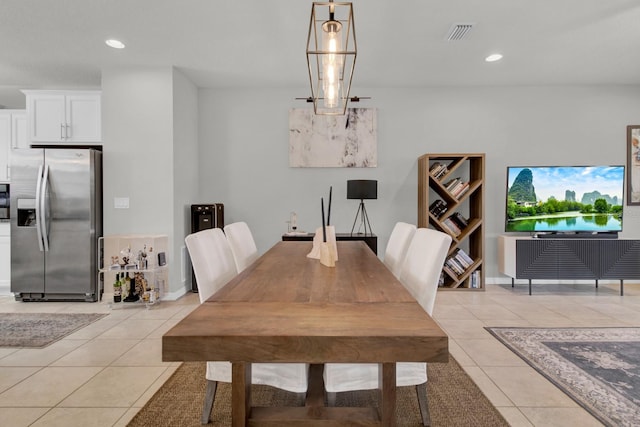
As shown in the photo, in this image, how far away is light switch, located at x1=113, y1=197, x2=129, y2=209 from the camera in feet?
12.6

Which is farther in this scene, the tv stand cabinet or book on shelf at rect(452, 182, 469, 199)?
book on shelf at rect(452, 182, 469, 199)

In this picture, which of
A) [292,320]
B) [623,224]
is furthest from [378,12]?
[623,224]

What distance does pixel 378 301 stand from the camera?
117 centimetres

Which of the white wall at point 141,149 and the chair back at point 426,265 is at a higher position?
the white wall at point 141,149

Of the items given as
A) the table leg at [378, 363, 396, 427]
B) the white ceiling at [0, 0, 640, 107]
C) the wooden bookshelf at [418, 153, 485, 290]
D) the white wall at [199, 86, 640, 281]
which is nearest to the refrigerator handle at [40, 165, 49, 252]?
the white ceiling at [0, 0, 640, 107]

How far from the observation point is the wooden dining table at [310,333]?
85 centimetres

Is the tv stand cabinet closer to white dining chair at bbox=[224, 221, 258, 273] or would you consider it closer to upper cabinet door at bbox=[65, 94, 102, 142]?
white dining chair at bbox=[224, 221, 258, 273]

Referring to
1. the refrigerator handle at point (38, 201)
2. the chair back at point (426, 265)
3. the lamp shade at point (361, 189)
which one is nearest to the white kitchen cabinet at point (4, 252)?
the refrigerator handle at point (38, 201)

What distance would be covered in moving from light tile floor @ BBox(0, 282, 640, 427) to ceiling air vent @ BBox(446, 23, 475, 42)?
2612 mm

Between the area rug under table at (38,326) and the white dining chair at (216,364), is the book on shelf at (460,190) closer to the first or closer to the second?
the white dining chair at (216,364)

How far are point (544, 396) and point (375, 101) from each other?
3681mm

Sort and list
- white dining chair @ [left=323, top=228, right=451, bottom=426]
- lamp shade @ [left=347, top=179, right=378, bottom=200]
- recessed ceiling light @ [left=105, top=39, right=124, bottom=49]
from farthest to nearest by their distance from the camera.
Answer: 1. lamp shade @ [left=347, top=179, right=378, bottom=200]
2. recessed ceiling light @ [left=105, top=39, right=124, bottom=49]
3. white dining chair @ [left=323, top=228, right=451, bottom=426]

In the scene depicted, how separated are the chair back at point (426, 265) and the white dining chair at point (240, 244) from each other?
3.49 ft

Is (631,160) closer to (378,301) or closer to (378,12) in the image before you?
(378,12)
